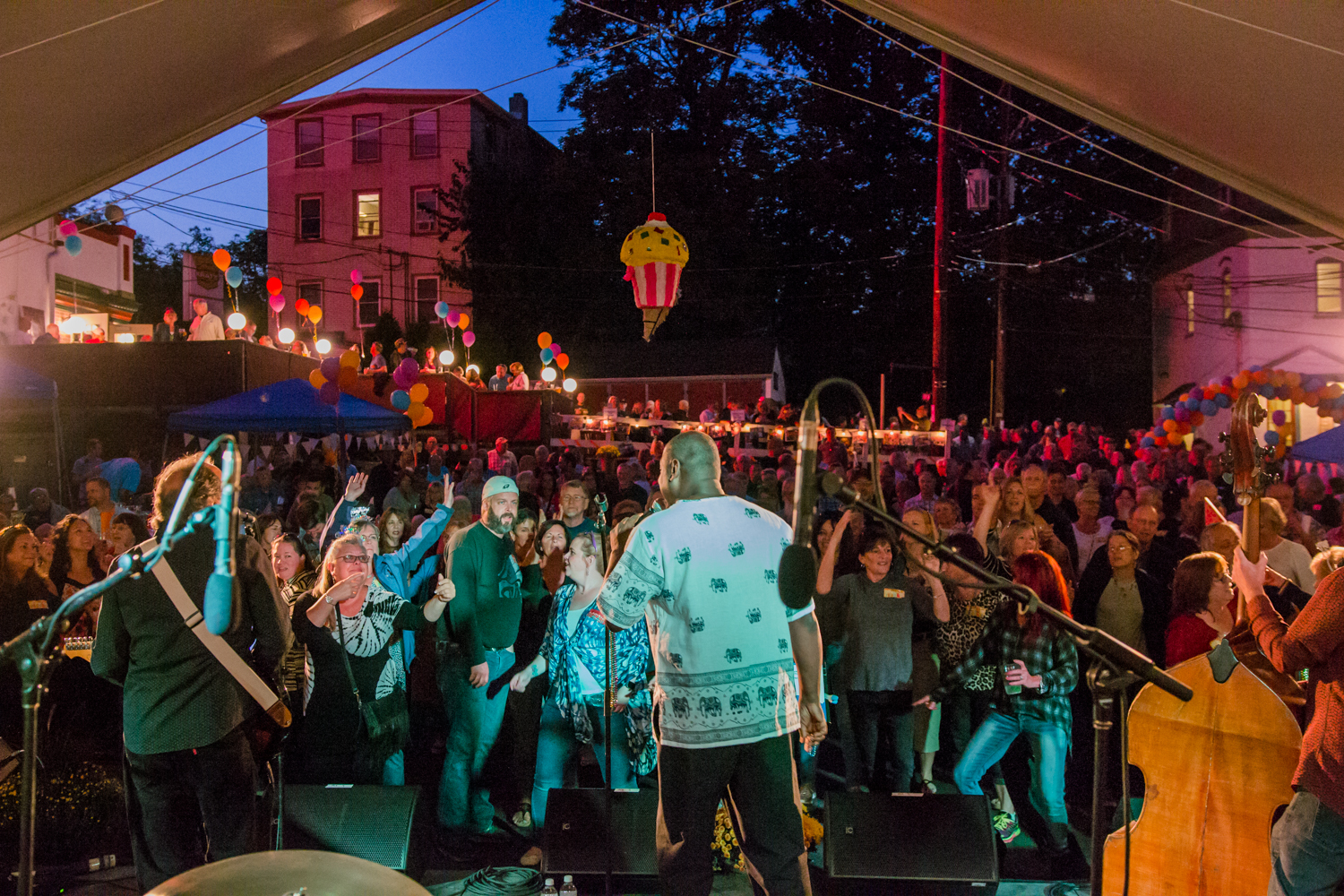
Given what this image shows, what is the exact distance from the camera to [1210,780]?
11.3ft

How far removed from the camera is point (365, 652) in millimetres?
4520

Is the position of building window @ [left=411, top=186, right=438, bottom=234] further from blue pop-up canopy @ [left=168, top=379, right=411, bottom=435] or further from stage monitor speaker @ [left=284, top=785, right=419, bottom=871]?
stage monitor speaker @ [left=284, top=785, right=419, bottom=871]

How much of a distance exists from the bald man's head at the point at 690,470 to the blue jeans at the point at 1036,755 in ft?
7.39

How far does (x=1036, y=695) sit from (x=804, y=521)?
283 cm

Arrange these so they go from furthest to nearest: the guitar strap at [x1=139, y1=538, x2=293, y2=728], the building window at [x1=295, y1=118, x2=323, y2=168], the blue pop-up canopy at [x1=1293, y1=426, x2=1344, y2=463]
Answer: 1. the building window at [x1=295, y1=118, x2=323, y2=168]
2. the blue pop-up canopy at [x1=1293, y1=426, x2=1344, y2=463]
3. the guitar strap at [x1=139, y1=538, x2=293, y2=728]

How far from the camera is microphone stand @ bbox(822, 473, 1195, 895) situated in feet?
7.29

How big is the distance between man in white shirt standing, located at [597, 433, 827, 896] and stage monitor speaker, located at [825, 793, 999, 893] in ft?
3.21

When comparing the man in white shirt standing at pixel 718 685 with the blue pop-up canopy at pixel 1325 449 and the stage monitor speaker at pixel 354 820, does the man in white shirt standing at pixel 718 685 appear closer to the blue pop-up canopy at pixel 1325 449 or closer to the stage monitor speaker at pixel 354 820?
the stage monitor speaker at pixel 354 820

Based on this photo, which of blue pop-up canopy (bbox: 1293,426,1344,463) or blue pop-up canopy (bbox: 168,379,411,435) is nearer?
blue pop-up canopy (bbox: 1293,426,1344,463)

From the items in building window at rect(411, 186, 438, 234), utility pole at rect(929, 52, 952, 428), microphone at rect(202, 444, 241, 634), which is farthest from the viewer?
building window at rect(411, 186, 438, 234)

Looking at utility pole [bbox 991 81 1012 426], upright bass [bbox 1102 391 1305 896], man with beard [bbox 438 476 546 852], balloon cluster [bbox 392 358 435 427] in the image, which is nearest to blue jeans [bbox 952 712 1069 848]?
upright bass [bbox 1102 391 1305 896]

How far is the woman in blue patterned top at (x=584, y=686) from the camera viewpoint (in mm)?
4578

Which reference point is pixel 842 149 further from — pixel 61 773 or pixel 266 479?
pixel 61 773

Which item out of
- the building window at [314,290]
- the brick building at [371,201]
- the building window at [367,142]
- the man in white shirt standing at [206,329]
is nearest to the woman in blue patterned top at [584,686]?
the man in white shirt standing at [206,329]
